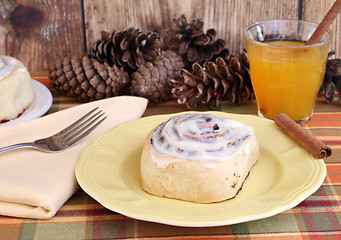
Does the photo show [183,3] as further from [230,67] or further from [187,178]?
[187,178]

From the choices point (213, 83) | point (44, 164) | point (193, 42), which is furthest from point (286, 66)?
point (44, 164)

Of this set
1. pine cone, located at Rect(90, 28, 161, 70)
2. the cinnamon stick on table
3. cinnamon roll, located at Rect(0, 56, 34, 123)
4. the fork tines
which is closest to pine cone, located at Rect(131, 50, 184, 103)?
pine cone, located at Rect(90, 28, 161, 70)

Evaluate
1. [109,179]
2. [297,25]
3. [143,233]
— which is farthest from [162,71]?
[143,233]

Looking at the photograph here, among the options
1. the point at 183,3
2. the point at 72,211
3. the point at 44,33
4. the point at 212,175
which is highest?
the point at 183,3

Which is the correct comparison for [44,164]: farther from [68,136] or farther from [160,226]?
[160,226]

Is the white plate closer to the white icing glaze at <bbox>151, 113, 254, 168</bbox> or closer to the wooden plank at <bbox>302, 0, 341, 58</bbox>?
the white icing glaze at <bbox>151, 113, 254, 168</bbox>

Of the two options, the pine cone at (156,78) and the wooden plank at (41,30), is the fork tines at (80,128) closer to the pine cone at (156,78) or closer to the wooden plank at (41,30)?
the pine cone at (156,78)
